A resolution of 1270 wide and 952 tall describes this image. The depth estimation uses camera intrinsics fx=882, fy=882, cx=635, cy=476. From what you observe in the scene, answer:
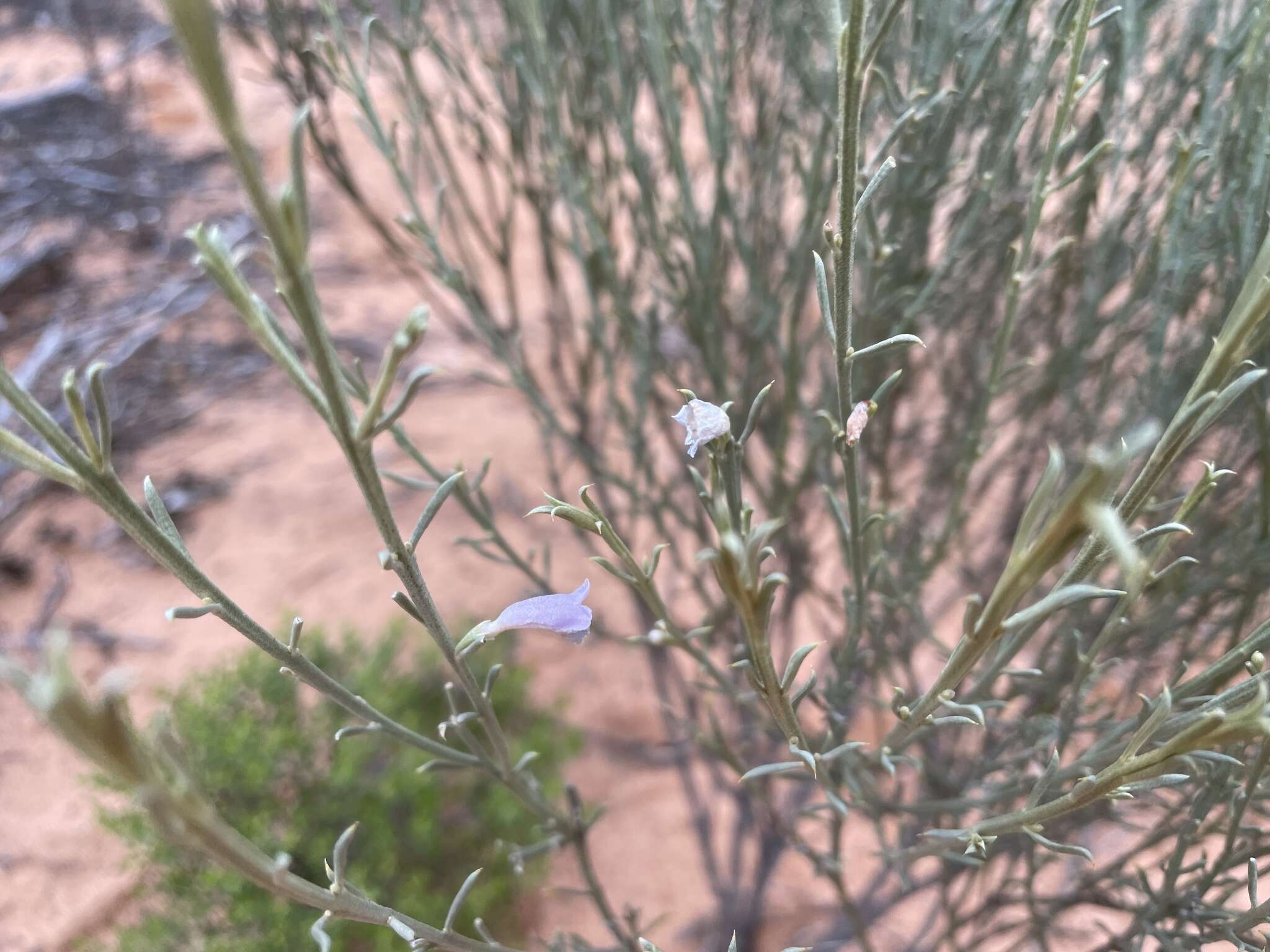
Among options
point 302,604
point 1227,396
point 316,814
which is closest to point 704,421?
point 1227,396

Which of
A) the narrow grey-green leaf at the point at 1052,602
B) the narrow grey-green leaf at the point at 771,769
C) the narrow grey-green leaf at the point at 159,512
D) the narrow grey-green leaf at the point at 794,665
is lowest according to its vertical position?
the narrow grey-green leaf at the point at 771,769

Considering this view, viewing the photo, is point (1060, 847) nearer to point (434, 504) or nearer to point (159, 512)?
point (434, 504)

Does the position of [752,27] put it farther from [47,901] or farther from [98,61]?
[98,61]

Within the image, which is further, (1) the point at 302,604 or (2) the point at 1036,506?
(1) the point at 302,604

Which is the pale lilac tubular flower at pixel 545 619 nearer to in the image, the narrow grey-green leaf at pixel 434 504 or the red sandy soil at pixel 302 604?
the narrow grey-green leaf at pixel 434 504

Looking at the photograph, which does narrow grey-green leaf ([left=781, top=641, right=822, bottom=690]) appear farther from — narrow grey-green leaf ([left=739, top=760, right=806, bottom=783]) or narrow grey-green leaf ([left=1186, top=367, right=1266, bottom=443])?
narrow grey-green leaf ([left=1186, top=367, right=1266, bottom=443])

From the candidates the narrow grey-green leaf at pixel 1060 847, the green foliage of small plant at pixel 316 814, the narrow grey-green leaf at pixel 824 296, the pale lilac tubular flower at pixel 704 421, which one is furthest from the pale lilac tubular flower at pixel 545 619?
the green foliage of small plant at pixel 316 814
